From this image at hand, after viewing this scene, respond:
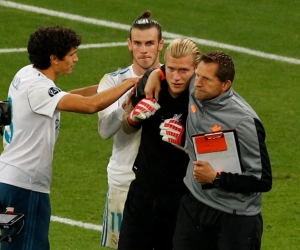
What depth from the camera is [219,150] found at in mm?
7086

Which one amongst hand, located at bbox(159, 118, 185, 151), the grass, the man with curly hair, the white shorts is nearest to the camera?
hand, located at bbox(159, 118, 185, 151)

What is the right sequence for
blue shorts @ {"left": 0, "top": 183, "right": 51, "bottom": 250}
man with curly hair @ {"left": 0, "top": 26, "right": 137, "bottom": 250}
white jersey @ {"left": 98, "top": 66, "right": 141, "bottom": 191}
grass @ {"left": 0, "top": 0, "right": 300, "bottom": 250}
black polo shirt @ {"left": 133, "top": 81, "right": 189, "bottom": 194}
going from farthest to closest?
grass @ {"left": 0, "top": 0, "right": 300, "bottom": 250} < white jersey @ {"left": 98, "top": 66, "right": 141, "bottom": 191} < blue shorts @ {"left": 0, "top": 183, "right": 51, "bottom": 250} < man with curly hair @ {"left": 0, "top": 26, "right": 137, "bottom": 250} < black polo shirt @ {"left": 133, "top": 81, "right": 189, "bottom": 194}

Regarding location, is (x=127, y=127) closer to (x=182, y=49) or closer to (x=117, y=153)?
(x=117, y=153)

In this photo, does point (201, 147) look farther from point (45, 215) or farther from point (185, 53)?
point (45, 215)

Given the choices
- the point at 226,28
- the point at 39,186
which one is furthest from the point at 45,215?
the point at 226,28

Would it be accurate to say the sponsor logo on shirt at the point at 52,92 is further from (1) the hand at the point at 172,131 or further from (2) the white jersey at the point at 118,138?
(1) the hand at the point at 172,131

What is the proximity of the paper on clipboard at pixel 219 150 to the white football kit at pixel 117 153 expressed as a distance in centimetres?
84

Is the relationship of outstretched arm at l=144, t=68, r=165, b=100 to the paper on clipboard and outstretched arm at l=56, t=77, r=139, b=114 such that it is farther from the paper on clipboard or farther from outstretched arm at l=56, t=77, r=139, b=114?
the paper on clipboard

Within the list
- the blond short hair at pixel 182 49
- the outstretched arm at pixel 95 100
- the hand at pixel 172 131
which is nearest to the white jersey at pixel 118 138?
the outstretched arm at pixel 95 100

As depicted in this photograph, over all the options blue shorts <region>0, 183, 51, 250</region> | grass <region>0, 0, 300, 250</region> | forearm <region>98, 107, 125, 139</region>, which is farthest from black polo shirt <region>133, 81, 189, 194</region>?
grass <region>0, 0, 300, 250</region>

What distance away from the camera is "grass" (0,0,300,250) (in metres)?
10.2

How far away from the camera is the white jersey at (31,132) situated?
768cm

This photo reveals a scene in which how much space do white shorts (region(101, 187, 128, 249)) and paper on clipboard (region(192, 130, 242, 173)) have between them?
117cm

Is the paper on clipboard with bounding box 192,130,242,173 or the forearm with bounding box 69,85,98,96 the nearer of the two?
the paper on clipboard with bounding box 192,130,242,173
